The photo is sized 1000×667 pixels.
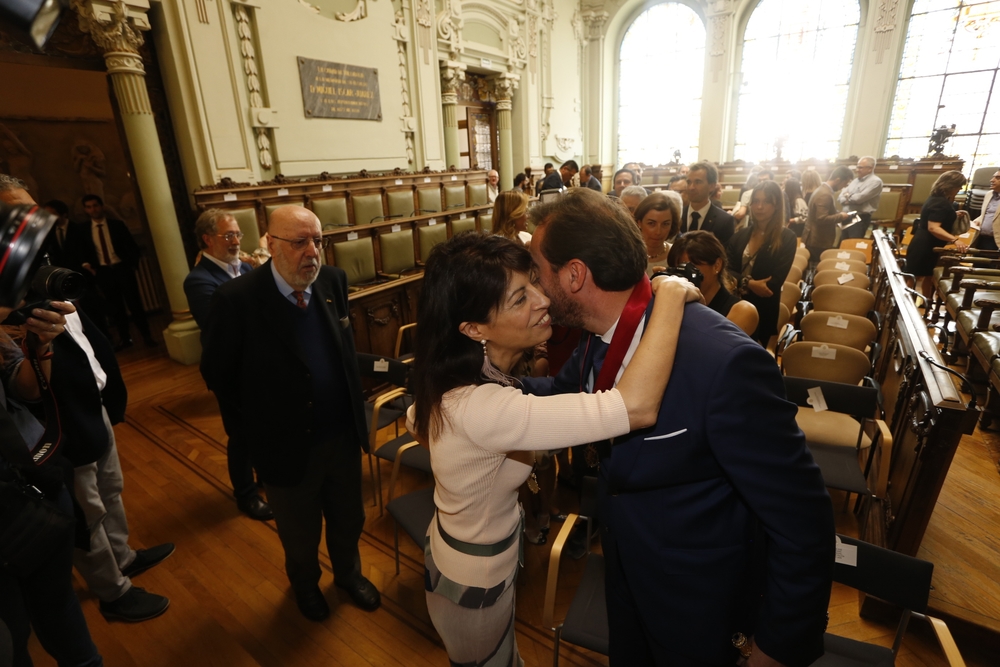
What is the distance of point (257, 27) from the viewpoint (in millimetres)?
5215

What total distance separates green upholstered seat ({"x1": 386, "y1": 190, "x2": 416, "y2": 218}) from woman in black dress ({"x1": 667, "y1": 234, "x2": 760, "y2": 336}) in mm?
4857

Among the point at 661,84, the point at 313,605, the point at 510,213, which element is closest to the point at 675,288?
the point at 313,605

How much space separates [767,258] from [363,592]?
10.2 ft

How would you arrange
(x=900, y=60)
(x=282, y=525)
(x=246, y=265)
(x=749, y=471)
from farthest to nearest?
(x=900, y=60)
(x=246, y=265)
(x=282, y=525)
(x=749, y=471)

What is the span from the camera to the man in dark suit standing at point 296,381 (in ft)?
5.63

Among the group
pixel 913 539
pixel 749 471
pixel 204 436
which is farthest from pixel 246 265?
pixel 913 539

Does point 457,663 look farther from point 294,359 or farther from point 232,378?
point 232,378

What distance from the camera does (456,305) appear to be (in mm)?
1054

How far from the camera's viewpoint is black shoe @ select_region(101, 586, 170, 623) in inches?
78.5

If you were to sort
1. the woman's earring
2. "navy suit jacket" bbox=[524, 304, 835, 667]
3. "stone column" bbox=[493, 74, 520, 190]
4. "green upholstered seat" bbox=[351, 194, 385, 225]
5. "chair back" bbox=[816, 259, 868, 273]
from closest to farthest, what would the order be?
1. "navy suit jacket" bbox=[524, 304, 835, 667]
2. the woman's earring
3. "chair back" bbox=[816, 259, 868, 273]
4. "green upholstered seat" bbox=[351, 194, 385, 225]
5. "stone column" bbox=[493, 74, 520, 190]

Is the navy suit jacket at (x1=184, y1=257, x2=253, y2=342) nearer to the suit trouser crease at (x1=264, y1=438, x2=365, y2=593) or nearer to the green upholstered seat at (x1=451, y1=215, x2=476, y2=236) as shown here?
the suit trouser crease at (x1=264, y1=438, x2=365, y2=593)

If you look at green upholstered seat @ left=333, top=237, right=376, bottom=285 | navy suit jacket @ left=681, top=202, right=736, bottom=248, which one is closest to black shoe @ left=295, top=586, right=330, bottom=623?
green upholstered seat @ left=333, top=237, right=376, bottom=285

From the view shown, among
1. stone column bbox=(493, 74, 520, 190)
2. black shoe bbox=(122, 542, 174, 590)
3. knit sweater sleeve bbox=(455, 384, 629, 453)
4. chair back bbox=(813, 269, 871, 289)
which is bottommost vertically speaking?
black shoe bbox=(122, 542, 174, 590)

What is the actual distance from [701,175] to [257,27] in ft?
16.2
